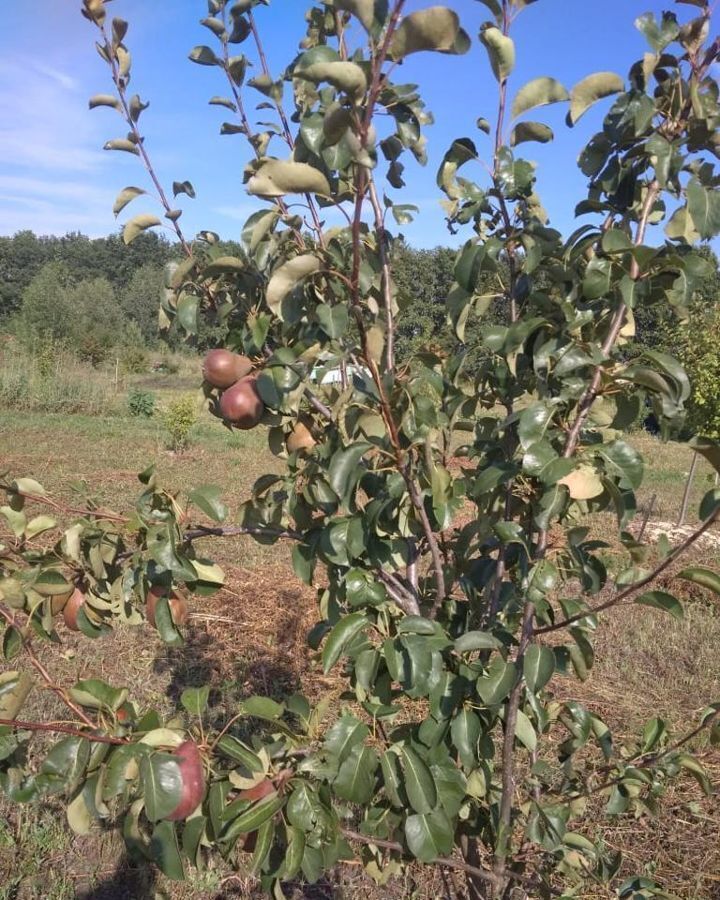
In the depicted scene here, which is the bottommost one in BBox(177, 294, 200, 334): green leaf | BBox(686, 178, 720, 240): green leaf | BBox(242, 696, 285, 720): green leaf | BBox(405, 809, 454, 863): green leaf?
BBox(405, 809, 454, 863): green leaf

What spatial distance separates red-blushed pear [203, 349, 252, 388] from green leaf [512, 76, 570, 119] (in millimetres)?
616

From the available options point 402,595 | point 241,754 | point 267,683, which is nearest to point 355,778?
point 241,754

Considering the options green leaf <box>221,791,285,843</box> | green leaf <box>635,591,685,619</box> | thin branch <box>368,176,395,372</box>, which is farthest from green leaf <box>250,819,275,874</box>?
thin branch <box>368,176,395,372</box>

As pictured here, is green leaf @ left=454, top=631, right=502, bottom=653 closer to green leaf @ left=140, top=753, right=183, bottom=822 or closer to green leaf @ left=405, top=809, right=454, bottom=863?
green leaf @ left=405, top=809, right=454, bottom=863

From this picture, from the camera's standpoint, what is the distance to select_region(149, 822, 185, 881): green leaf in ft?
3.24

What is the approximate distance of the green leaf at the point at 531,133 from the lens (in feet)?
3.57

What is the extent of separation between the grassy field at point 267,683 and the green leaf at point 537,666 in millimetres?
850

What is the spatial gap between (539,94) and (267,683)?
3.13m

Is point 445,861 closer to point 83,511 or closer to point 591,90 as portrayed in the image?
point 83,511

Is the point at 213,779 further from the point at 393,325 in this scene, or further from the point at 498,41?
the point at 498,41

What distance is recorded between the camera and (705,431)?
8.05 meters

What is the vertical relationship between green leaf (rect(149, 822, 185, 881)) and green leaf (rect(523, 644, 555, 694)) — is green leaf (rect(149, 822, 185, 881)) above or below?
below

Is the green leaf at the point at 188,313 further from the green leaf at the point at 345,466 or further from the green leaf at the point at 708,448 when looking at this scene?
the green leaf at the point at 708,448

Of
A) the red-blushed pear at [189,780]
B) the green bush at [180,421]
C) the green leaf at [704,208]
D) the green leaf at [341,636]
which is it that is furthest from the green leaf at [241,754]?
the green bush at [180,421]
